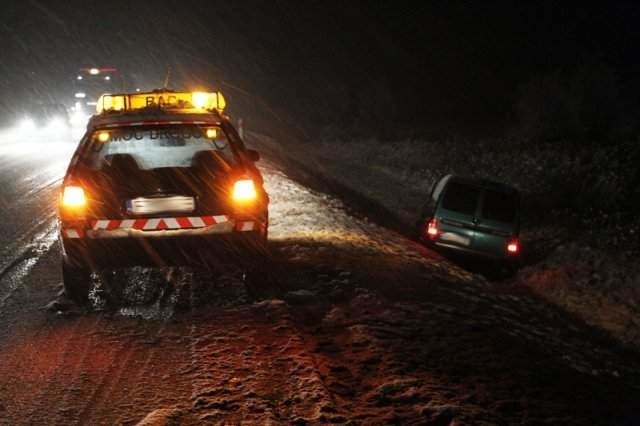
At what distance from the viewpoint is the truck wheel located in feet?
20.3

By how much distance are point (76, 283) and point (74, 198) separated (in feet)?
3.27

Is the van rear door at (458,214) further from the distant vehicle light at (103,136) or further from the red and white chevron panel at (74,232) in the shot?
the red and white chevron panel at (74,232)

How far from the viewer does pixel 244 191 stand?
6.22 m

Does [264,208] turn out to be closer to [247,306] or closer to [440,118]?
[247,306]

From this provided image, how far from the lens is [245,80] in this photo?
97938 millimetres

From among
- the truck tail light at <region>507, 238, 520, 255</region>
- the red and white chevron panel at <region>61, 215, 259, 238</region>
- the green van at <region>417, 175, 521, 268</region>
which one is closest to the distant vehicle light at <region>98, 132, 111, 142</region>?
the red and white chevron panel at <region>61, 215, 259, 238</region>

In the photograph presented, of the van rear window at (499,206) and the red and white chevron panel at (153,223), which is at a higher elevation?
the red and white chevron panel at (153,223)

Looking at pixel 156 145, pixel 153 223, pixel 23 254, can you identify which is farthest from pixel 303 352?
pixel 23 254

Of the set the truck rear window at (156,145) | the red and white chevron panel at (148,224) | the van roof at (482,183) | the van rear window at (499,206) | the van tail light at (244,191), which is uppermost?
the truck rear window at (156,145)

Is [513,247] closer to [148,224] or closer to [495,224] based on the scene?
[495,224]

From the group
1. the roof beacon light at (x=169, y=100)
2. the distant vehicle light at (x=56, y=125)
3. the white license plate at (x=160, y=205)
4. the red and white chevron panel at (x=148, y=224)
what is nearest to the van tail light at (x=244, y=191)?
the red and white chevron panel at (x=148, y=224)

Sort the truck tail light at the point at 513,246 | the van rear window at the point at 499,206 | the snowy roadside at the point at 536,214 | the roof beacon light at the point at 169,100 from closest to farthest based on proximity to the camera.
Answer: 1. the roof beacon light at the point at 169,100
2. the snowy roadside at the point at 536,214
3. the truck tail light at the point at 513,246
4. the van rear window at the point at 499,206

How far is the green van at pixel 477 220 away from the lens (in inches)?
412

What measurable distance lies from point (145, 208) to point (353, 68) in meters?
82.6
